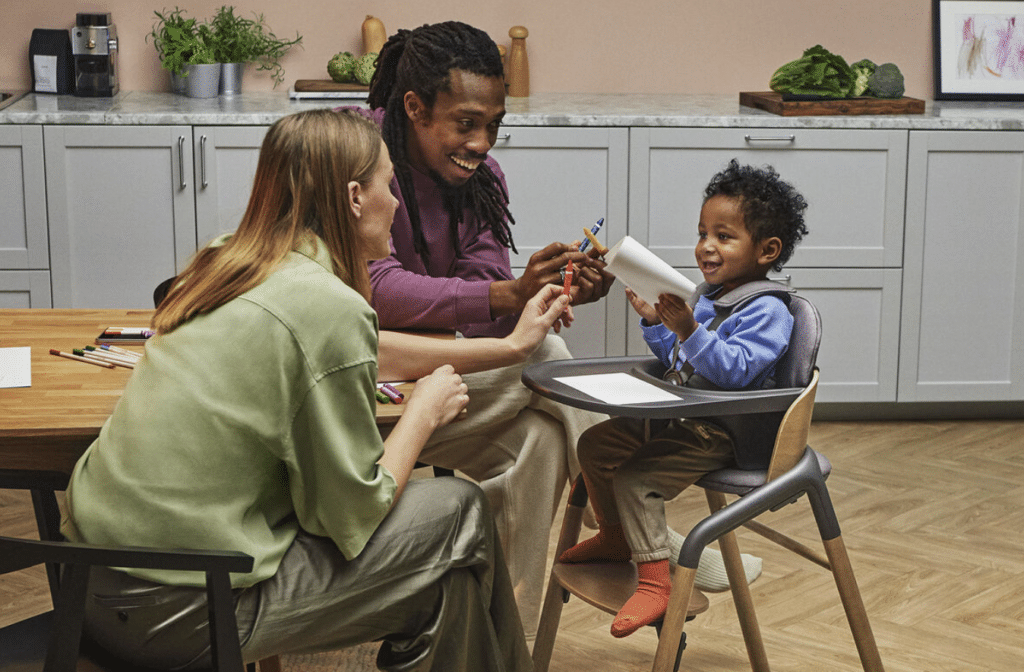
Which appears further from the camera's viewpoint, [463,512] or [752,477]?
[752,477]

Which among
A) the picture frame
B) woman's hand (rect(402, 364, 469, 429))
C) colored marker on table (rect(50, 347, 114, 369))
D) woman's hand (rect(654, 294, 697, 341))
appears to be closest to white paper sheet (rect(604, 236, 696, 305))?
woman's hand (rect(654, 294, 697, 341))

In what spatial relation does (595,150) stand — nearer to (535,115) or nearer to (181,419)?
(535,115)

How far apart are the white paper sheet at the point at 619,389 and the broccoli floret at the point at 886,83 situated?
7.78 feet

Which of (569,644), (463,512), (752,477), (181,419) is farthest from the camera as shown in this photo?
(569,644)

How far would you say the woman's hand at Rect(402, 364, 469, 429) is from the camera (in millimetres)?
1736

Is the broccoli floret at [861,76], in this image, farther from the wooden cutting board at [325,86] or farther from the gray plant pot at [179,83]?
the gray plant pot at [179,83]

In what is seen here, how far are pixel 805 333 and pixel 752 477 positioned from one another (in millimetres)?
266

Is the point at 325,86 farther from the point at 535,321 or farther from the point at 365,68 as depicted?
the point at 535,321

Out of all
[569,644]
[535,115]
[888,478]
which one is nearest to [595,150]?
[535,115]

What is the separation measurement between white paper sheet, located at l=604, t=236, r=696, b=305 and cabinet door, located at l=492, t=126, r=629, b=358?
176 centimetres

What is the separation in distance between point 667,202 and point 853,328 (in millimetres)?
781

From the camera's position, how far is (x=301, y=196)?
5.16 feet

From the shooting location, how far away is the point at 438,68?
2287 millimetres

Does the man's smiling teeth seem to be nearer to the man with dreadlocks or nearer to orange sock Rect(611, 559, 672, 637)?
the man with dreadlocks
